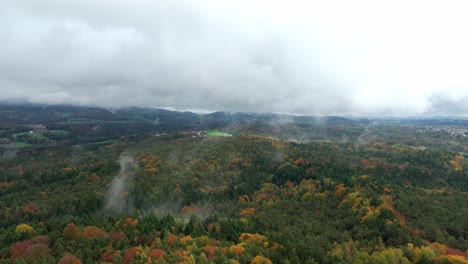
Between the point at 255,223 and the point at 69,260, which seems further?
the point at 255,223

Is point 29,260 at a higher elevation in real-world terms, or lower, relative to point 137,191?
higher

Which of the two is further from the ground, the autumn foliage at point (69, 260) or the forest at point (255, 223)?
the autumn foliage at point (69, 260)

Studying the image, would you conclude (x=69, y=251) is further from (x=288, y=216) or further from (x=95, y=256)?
(x=288, y=216)

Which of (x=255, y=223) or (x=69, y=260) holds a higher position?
(x=69, y=260)

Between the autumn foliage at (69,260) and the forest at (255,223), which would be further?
the forest at (255,223)

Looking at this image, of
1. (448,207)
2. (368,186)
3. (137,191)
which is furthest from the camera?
(137,191)

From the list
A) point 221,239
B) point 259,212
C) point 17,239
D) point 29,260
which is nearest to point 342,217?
point 259,212

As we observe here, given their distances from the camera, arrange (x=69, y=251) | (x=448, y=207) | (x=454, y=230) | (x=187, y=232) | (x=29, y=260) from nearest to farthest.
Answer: (x=29, y=260)
(x=69, y=251)
(x=454, y=230)
(x=187, y=232)
(x=448, y=207)

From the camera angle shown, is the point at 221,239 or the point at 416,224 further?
the point at 416,224

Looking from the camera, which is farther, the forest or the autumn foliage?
the forest

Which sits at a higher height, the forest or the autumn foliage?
the autumn foliage
